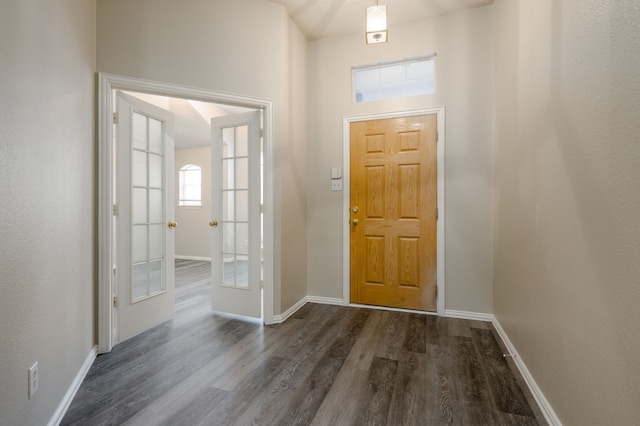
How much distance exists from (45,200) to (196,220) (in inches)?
218

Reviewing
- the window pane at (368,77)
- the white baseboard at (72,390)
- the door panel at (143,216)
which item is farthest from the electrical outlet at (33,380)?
the window pane at (368,77)

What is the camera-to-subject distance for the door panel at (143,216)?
2.40 metres

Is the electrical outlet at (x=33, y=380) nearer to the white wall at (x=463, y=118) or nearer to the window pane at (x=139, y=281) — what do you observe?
the window pane at (x=139, y=281)

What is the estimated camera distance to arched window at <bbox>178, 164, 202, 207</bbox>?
22.6 ft

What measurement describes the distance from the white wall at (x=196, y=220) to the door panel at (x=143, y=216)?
3.88 m

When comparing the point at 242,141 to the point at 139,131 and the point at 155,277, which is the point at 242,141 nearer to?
the point at 139,131

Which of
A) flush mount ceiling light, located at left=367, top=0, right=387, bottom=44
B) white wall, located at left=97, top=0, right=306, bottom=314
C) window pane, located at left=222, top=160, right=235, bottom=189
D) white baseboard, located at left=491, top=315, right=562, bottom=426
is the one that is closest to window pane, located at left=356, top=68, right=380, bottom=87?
white wall, located at left=97, top=0, right=306, bottom=314

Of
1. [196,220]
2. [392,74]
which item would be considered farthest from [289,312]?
[196,220]

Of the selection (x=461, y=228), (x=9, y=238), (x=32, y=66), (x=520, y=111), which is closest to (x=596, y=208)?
(x=520, y=111)

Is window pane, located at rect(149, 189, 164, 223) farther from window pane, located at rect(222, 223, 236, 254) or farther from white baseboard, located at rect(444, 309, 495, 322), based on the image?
white baseboard, located at rect(444, 309, 495, 322)

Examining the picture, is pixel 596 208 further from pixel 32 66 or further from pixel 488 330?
pixel 32 66

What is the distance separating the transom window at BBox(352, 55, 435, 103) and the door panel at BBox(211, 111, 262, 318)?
48.8 inches

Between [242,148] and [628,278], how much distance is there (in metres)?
2.76

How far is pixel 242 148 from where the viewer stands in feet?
9.56
